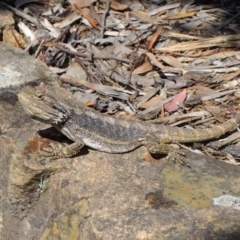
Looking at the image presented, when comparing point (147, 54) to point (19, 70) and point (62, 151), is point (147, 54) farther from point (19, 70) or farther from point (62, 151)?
point (62, 151)

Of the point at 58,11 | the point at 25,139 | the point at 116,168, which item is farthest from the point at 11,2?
the point at 116,168

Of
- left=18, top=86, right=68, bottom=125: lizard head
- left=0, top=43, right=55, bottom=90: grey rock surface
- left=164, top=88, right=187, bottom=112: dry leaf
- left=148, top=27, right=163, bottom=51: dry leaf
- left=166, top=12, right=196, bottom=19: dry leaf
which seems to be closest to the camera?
left=18, top=86, right=68, bottom=125: lizard head

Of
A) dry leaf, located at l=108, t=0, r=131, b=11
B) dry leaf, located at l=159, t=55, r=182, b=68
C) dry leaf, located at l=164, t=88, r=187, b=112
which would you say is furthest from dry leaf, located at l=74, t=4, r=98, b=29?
dry leaf, located at l=164, t=88, r=187, b=112

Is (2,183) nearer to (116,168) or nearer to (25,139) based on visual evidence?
(25,139)

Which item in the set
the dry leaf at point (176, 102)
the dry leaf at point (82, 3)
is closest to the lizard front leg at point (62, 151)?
the dry leaf at point (176, 102)

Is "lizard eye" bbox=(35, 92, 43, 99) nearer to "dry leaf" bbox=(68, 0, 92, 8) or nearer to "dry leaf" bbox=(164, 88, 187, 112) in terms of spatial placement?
"dry leaf" bbox=(164, 88, 187, 112)
